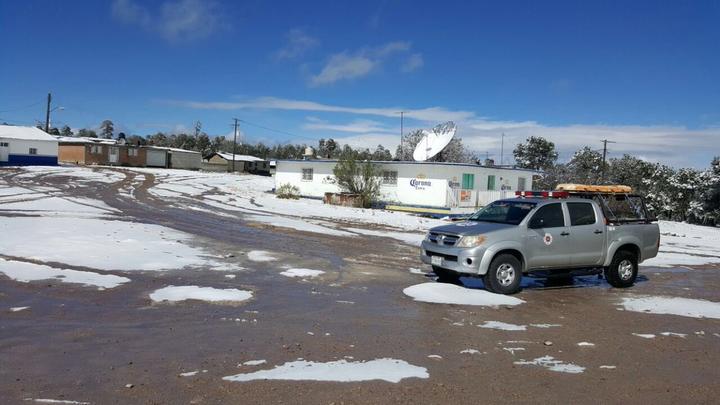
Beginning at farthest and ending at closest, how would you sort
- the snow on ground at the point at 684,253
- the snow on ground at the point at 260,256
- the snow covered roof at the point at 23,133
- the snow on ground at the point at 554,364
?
the snow covered roof at the point at 23,133 < the snow on ground at the point at 684,253 < the snow on ground at the point at 260,256 < the snow on ground at the point at 554,364

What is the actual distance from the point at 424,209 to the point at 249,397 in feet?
94.5

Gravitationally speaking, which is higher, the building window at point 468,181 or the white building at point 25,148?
the white building at point 25,148

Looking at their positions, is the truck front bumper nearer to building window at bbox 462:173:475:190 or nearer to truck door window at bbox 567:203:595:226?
truck door window at bbox 567:203:595:226

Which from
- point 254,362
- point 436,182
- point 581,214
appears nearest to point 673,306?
point 581,214

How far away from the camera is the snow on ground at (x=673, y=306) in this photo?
8953 mm

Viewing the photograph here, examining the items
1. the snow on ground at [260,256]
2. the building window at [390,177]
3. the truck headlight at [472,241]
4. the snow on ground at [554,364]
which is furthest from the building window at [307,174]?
the snow on ground at [554,364]

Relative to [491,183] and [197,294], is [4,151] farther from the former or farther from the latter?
[197,294]

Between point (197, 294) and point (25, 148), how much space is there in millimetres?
60209

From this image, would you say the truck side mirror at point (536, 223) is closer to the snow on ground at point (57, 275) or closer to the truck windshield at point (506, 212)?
the truck windshield at point (506, 212)

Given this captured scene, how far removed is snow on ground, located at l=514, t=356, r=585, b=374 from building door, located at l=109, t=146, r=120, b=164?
74.2m

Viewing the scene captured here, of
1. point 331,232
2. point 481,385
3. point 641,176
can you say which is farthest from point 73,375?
point 641,176

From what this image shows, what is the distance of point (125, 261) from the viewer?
447 inches

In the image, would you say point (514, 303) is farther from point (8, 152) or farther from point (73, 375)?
point (8, 152)

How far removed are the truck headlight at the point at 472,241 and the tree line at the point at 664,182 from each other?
132ft
